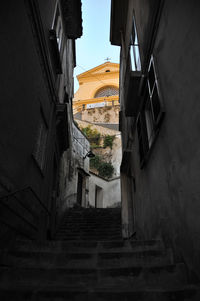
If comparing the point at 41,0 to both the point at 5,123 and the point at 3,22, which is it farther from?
the point at 5,123

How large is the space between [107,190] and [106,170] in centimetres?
275

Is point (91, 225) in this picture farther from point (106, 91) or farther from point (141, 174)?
point (106, 91)

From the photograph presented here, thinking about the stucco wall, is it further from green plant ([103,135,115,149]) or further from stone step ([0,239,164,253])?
stone step ([0,239,164,253])

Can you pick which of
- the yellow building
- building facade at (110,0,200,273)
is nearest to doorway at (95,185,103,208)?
building facade at (110,0,200,273)

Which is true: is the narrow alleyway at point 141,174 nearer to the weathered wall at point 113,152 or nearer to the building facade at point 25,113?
the building facade at point 25,113

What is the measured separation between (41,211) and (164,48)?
5010mm

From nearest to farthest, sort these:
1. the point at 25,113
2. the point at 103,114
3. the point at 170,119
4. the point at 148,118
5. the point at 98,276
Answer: the point at 98,276, the point at 170,119, the point at 25,113, the point at 148,118, the point at 103,114

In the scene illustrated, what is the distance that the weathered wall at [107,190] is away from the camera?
56.6 ft

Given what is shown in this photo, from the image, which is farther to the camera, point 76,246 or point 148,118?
point 148,118

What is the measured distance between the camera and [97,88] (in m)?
37.6

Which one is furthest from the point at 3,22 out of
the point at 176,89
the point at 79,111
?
the point at 79,111

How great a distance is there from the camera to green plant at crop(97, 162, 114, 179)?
20641mm

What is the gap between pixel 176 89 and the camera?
3.43 meters

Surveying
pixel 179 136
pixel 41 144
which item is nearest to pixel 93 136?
pixel 41 144
